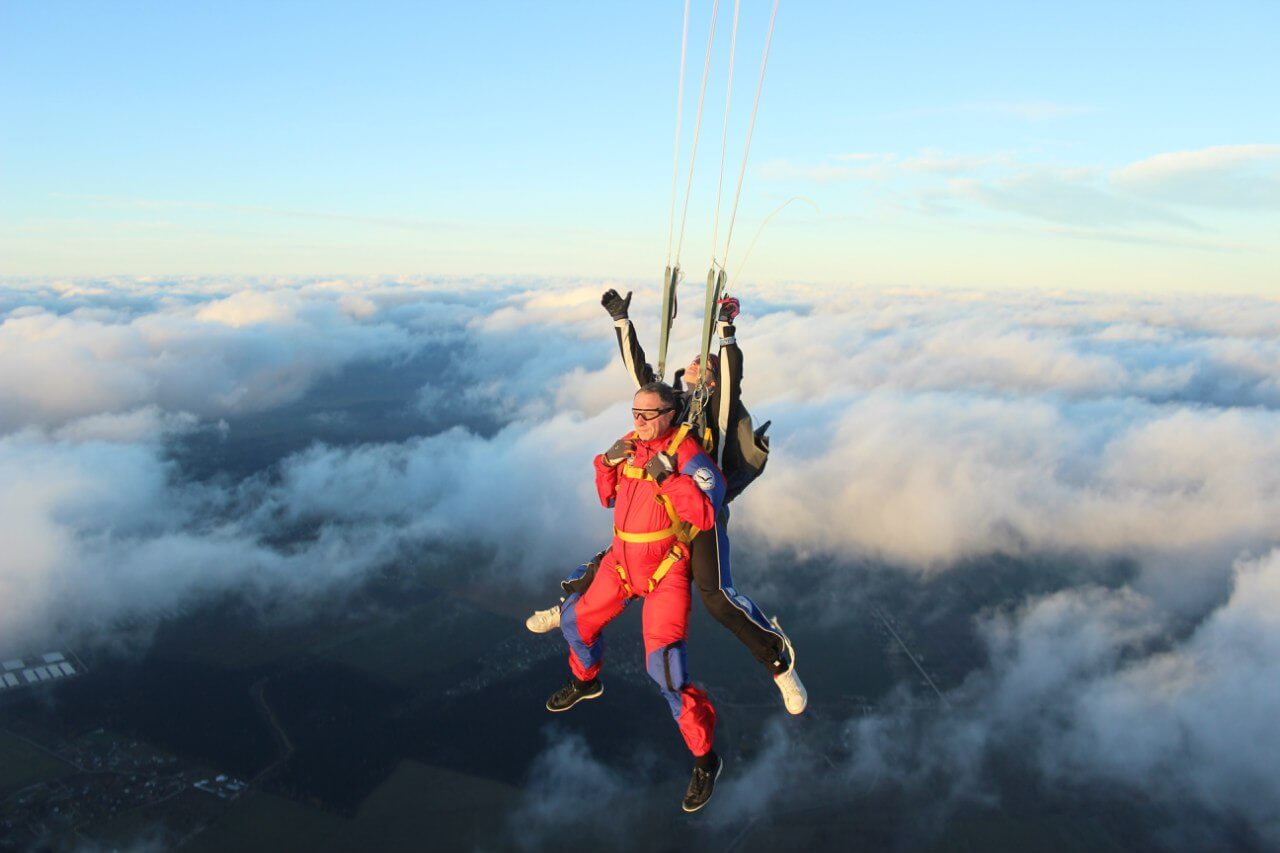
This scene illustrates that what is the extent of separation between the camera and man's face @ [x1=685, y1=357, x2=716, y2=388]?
585 centimetres

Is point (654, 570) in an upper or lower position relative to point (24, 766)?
upper

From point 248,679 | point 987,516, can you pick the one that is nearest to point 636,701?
point 248,679

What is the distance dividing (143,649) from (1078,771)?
154792 mm

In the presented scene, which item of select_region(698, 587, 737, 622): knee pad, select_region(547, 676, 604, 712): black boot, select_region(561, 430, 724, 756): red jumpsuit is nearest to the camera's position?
select_region(561, 430, 724, 756): red jumpsuit

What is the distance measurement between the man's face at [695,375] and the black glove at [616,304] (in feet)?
2.92

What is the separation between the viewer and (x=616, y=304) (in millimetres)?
6641

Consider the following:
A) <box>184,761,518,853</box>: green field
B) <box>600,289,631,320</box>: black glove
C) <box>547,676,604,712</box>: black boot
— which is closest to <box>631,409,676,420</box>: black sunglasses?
<box>600,289,631,320</box>: black glove

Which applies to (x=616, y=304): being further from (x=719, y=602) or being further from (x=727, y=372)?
(x=719, y=602)

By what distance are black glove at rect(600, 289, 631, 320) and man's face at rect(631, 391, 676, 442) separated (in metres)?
1.18

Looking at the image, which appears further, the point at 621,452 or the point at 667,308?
the point at 667,308

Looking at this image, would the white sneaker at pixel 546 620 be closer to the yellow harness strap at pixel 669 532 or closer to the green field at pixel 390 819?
the yellow harness strap at pixel 669 532

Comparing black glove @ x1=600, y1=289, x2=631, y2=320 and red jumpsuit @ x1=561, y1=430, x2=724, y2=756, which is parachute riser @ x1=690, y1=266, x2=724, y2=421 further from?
black glove @ x1=600, y1=289, x2=631, y2=320

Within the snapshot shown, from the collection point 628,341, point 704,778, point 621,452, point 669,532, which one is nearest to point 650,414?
point 621,452

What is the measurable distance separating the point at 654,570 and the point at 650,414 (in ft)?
4.25
